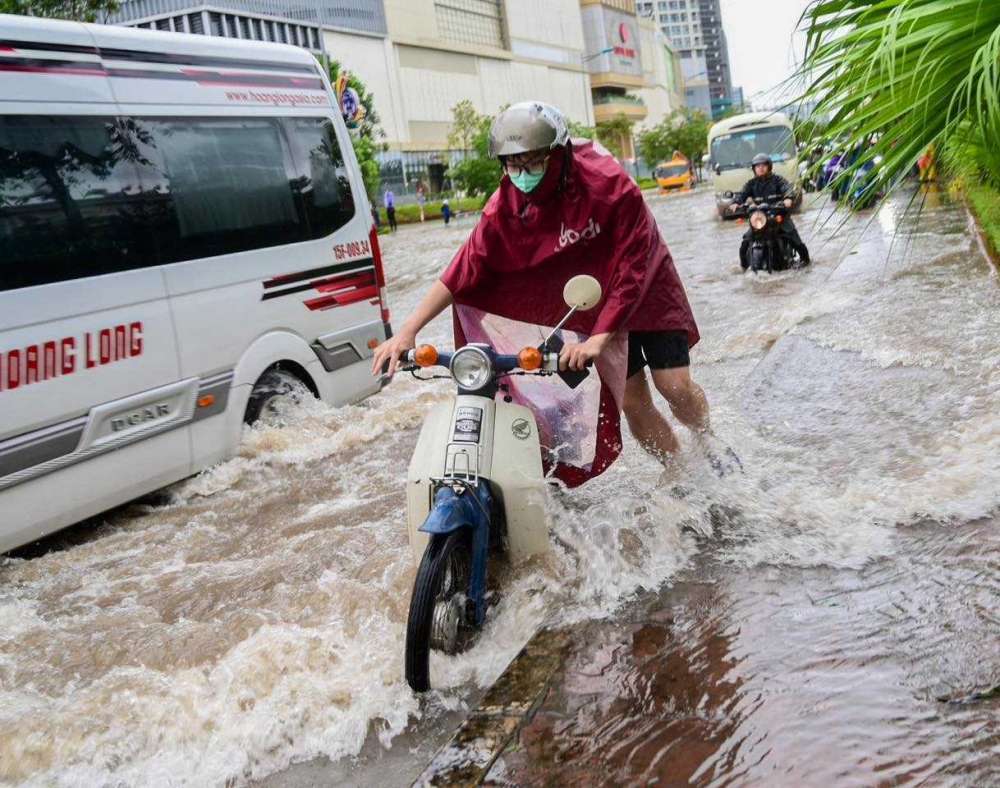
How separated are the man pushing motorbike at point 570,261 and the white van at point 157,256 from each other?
7.51 feet

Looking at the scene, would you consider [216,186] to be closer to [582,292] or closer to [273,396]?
[273,396]

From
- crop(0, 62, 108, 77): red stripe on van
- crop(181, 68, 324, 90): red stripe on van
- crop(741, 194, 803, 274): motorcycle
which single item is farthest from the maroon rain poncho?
crop(741, 194, 803, 274): motorcycle

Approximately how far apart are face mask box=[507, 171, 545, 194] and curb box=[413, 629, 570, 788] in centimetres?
165

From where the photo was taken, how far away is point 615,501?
16.6 feet

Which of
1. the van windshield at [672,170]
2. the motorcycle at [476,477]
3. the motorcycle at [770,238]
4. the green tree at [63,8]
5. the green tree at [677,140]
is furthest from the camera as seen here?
the green tree at [677,140]

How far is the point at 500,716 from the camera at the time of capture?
11.1ft

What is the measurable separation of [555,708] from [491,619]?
0.81 metres

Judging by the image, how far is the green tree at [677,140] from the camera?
8888cm

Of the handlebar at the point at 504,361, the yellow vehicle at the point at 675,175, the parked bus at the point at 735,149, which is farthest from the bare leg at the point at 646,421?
the yellow vehicle at the point at 675,175

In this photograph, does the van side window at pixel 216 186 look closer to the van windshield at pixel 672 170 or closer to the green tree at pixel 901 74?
the green tree at pixel 901 74

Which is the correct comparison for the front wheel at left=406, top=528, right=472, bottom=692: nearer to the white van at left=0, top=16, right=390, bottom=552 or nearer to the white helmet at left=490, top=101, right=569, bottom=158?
the white helmet at left=490, top=101, right=569, bottom=158

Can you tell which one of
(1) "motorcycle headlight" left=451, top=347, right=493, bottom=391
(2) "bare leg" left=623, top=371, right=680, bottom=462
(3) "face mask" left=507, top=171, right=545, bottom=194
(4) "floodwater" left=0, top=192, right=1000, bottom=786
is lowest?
(4) "floodwater" left=0, top=192, right=1000, bottom=786

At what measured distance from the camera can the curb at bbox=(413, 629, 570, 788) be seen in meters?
3.09

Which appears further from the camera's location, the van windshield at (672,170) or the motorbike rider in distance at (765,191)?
the van windshield at (672,170)
